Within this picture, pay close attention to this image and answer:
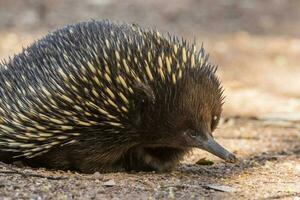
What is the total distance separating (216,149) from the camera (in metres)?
5.07

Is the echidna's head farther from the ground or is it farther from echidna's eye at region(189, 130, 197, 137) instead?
the ground

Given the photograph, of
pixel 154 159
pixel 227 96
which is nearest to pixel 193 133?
pixel 154 159

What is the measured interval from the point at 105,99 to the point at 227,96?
468 cm

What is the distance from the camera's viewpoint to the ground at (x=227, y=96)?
15.7ft

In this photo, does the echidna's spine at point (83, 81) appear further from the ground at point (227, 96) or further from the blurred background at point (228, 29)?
the blurred background at point (228, 29)

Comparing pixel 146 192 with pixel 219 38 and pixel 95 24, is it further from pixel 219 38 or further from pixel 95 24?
pixel 219 38

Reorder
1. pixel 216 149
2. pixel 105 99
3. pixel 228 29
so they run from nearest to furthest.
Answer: pixel 216 149, pixel 105 99, pixel 228 29

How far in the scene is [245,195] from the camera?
4.79m

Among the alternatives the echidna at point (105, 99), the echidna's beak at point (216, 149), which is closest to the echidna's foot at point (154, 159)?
the echidna at point (105, 99)

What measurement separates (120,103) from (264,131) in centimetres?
300

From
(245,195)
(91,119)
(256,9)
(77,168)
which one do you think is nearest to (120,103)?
(91,119)

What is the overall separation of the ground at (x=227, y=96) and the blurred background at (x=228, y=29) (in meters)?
0.02

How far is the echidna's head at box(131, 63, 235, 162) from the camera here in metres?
5.15

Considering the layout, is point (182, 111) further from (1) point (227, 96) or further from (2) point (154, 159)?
(1) point (227, 96)
